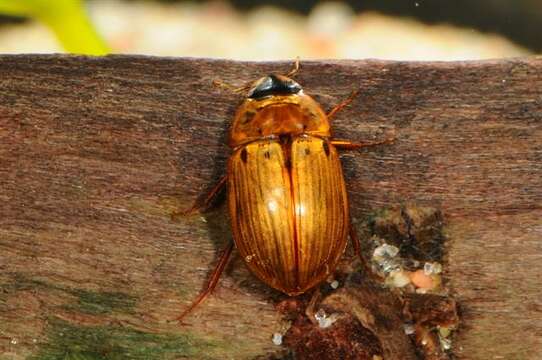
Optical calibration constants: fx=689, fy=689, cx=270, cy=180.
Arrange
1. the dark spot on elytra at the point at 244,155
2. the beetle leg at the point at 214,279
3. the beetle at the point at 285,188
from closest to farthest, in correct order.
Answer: the beetle at the point at 285,188, the dark spot on elytra at the point at 244,155, the beetle leg at the point at 214,279

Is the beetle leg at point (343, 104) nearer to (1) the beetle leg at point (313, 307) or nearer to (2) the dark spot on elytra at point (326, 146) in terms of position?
(2) the dark spot on elytra at point (326, 146)

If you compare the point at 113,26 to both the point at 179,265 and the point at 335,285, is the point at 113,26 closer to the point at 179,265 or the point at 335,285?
the point at 179,265

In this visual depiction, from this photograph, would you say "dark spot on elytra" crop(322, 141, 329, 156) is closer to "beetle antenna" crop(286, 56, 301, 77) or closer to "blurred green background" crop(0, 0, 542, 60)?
"beetle antenna" crop(286, 56, 301, 77)

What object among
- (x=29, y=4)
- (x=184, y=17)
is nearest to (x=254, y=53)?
(x=184, y=17)

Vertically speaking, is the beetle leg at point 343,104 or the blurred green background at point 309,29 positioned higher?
the blurred green background at point 309,29

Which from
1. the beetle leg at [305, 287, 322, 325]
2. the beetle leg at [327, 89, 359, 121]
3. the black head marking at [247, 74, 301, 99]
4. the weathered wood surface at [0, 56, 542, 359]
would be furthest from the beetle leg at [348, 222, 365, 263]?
the black head marking at [247, 74, 301, 99]

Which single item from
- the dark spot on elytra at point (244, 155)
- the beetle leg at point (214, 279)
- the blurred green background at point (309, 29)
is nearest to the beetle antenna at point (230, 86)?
the dark spot on elytra at point (244, 155)

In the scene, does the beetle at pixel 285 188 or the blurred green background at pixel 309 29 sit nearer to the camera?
the beetle at pixel 285 188
